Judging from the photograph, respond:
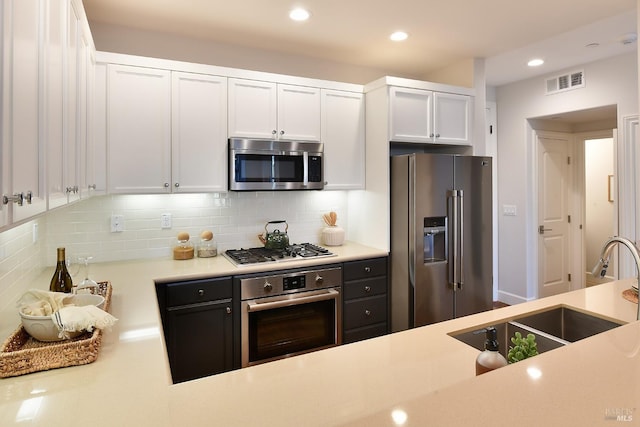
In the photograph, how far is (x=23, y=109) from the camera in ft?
3.11

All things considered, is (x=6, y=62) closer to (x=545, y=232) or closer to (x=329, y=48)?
(x=329, y=48)

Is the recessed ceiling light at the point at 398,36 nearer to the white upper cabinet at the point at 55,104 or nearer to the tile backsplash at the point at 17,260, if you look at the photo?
the white upper cabinet at the point at 55,104

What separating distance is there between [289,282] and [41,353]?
67.3 inches

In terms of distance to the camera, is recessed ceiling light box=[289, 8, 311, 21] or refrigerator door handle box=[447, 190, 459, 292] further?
refrigerator door handle box=[447, 190, 459, 292]

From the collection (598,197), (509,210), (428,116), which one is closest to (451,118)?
(428,116)

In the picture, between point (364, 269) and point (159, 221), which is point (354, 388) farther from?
point (159, 221)

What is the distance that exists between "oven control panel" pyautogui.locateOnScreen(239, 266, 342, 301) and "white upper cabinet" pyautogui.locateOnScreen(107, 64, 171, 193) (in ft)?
3.02

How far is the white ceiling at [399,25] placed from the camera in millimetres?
2531

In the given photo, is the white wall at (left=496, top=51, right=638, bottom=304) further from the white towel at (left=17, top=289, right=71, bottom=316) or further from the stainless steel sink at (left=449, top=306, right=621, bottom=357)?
the white towel at (left=17, top=289, right=71, bottom=316)

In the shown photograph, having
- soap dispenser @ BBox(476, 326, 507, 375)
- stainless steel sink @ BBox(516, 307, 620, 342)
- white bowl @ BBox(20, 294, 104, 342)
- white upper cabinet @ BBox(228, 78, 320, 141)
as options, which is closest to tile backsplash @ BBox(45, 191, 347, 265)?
white upper cabinet @ BBox(228, 78, 320, 141)

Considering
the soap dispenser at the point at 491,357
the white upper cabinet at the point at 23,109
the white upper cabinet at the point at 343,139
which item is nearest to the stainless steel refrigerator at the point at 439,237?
the white upper cabinet at the point at 343,139

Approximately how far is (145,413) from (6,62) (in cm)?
89

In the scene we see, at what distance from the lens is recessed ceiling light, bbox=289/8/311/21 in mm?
2577

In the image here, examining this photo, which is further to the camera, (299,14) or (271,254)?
(271,254)
